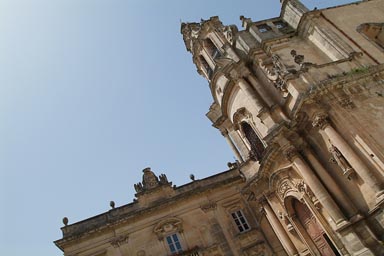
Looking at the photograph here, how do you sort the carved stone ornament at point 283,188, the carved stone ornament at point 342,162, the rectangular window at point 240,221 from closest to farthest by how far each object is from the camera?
1. the carved stone ornament at point 342,162
2. the carved stone ornament at point 283,188
3. the rectangular window at point 240,221

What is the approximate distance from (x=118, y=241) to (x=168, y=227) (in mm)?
3189

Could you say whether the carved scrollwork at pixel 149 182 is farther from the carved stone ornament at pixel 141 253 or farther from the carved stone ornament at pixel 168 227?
the carved stone ornament at pixel 141 253

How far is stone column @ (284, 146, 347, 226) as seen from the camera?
13.8 m

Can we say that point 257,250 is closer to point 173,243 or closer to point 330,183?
point 173,243

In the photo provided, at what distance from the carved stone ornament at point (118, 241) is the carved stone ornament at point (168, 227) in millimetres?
1906

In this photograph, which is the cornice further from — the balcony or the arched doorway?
the arched doorway

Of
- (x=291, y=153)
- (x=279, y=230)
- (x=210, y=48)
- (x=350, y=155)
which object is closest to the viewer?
(x=350, y=155)

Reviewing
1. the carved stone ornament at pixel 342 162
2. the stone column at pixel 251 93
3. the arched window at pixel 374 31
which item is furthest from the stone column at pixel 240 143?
the arched window at pixel 374 31

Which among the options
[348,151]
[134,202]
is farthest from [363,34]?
[134,202]

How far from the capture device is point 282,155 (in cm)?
1653

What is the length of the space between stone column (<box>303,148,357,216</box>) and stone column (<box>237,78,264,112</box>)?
3.69 meters

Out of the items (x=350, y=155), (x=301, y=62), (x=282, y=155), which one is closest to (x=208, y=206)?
(x=282, y=155)

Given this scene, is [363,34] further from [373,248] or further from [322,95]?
[373,248]

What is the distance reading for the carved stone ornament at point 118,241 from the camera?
20188mm
